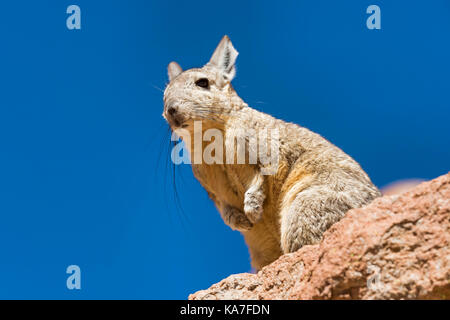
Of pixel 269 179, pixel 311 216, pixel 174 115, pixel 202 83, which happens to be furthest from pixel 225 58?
pixel 311 216

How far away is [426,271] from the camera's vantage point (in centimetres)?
353

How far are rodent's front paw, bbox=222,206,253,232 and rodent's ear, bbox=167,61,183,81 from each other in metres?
2.32

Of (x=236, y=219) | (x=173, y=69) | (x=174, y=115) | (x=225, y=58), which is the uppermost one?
(x=173, y=69)

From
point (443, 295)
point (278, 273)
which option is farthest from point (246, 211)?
point (443, 295)

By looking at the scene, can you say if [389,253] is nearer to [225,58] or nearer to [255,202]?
[255,202]

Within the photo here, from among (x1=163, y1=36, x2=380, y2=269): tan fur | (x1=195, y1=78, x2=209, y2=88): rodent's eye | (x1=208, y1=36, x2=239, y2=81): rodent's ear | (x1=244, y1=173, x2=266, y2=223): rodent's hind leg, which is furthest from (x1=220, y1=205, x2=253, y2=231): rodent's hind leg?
(x1=208, y1=36, x2=239, y2=81): rodent's ear

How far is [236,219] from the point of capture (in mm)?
6574

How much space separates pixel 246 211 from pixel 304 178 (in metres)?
0.78

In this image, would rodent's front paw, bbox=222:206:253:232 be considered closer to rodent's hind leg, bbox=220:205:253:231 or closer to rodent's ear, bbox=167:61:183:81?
rodent's hind leg, bbox=220:205:253:231

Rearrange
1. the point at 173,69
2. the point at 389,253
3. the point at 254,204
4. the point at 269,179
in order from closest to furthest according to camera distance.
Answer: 1. the point at 389,253
2. the point at 254,204
3. the point at 269,179
4. the point at 173,69

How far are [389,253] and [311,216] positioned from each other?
1.86 m

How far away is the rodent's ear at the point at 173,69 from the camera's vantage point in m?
7.92

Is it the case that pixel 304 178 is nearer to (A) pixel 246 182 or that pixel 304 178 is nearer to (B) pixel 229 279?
(A) pixel 246 182

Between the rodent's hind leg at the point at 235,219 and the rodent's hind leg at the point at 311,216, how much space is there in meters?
Result: 0.82
